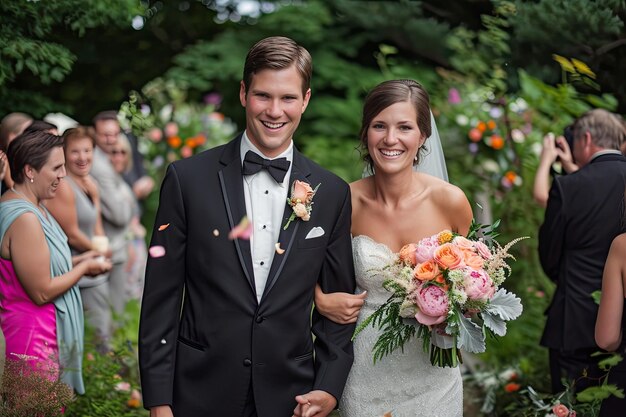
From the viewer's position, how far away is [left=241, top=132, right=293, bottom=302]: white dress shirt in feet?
11.9

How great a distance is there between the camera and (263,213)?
144 inches

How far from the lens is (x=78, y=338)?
4.83m

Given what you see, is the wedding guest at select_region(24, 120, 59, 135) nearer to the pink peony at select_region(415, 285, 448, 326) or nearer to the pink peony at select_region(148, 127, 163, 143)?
the pink peony at select_region(415, 285, 448, 326)

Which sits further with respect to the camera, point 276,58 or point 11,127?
point 11,127

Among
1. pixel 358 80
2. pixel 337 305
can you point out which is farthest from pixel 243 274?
pixel 358 80

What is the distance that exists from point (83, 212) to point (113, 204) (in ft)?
3.38

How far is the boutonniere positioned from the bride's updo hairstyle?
615mm

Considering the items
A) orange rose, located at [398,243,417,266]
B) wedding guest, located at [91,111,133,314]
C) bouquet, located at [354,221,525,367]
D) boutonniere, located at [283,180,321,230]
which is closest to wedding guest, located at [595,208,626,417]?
bouquet, located at [354,221,525,367]

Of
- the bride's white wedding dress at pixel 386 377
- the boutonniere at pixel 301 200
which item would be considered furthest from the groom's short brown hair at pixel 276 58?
the bride's white wedding dress at pixel 386 377

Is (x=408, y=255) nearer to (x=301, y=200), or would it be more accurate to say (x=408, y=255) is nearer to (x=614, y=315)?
(x=301, y=200)

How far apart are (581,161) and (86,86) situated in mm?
3192

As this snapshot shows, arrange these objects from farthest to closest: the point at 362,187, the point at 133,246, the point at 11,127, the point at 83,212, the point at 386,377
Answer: the point at 133,246 → the point at 83,212 → the point at 11,127 → the point at 362,187 → the point at 386,377

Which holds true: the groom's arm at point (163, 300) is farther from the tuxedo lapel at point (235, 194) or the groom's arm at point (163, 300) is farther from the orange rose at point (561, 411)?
the orange rose at point (561, 411)

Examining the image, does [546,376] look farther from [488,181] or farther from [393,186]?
[393,186]
